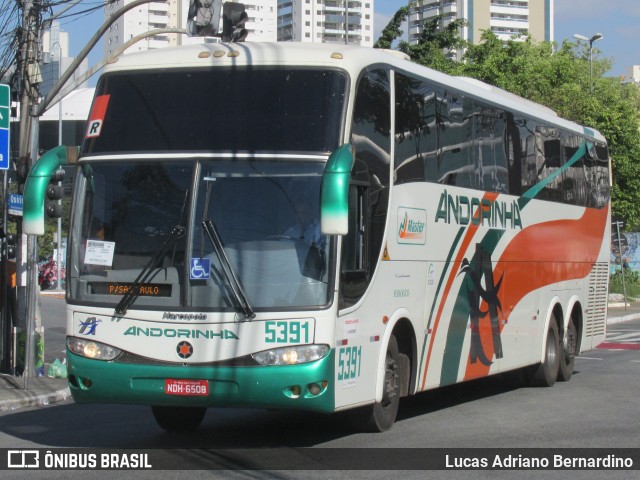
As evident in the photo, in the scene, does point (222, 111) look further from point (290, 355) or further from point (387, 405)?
point (387, 405)

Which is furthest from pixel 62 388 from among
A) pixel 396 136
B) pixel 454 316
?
pixel 396 136

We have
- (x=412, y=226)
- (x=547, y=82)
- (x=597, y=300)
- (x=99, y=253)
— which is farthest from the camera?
(x=547, y=82)

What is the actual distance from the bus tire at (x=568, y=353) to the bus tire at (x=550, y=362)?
0.44 ft

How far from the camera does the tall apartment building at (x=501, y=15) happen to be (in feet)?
579

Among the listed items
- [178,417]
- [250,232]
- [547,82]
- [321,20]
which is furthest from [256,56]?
[321,20]

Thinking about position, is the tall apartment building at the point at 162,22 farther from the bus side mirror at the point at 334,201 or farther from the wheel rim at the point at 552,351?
the bus side mirror at the point at 334,201

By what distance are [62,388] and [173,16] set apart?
16751 centimetres

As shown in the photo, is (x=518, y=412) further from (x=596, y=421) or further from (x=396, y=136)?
(x=396, y=136)

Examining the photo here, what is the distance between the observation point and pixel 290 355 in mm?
9227

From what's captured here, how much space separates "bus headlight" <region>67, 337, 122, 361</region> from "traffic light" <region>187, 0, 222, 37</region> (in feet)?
22.5

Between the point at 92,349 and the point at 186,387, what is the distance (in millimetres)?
1002

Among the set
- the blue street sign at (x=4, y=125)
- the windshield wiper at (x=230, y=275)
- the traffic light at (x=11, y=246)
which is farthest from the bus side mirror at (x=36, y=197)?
the traffic light at (x=11, y=246)

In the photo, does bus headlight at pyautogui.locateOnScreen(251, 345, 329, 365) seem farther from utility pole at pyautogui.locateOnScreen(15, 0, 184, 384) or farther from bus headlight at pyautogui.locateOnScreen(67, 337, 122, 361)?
utility pole at pyautogui.locateOnScreen(15, 0, 184, 384)

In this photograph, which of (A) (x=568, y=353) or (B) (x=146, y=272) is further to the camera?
(A) (x=568, y=353)
